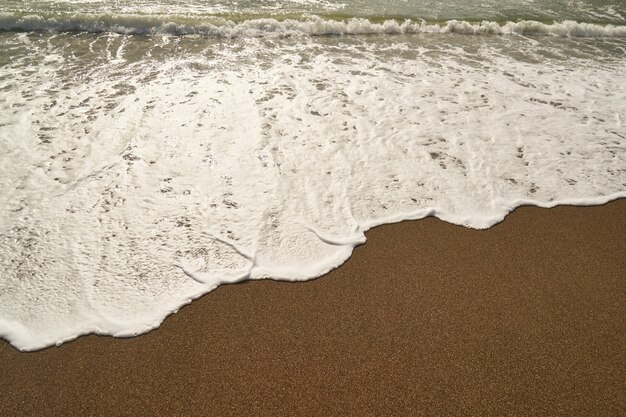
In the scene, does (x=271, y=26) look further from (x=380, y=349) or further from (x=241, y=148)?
(x=380, y=349)

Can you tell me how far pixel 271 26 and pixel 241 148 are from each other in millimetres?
5365

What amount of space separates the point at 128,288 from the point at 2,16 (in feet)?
28.3

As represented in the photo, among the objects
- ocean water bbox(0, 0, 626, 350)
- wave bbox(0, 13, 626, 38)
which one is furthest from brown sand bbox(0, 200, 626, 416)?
wave bbox(0, 13, 626, 38)

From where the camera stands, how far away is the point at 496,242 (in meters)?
3.53

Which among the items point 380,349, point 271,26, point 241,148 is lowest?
point 380,349

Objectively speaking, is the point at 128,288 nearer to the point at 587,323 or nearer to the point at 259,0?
the point at 587,323

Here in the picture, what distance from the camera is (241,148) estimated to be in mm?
4543

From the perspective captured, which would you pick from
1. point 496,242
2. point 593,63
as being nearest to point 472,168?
point 496,242

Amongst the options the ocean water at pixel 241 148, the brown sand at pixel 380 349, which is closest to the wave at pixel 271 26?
the ocean water at pixel 241 148

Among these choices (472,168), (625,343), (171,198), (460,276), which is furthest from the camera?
(472,168)

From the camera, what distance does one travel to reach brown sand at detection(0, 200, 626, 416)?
2.38m

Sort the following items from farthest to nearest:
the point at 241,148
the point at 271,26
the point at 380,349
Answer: the point at 271,26
the point at 241,148
the point at 380,349

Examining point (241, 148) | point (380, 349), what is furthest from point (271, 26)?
point (380, 349)

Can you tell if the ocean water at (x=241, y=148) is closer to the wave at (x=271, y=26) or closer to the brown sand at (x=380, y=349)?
the wave at (x=271, y=26)
